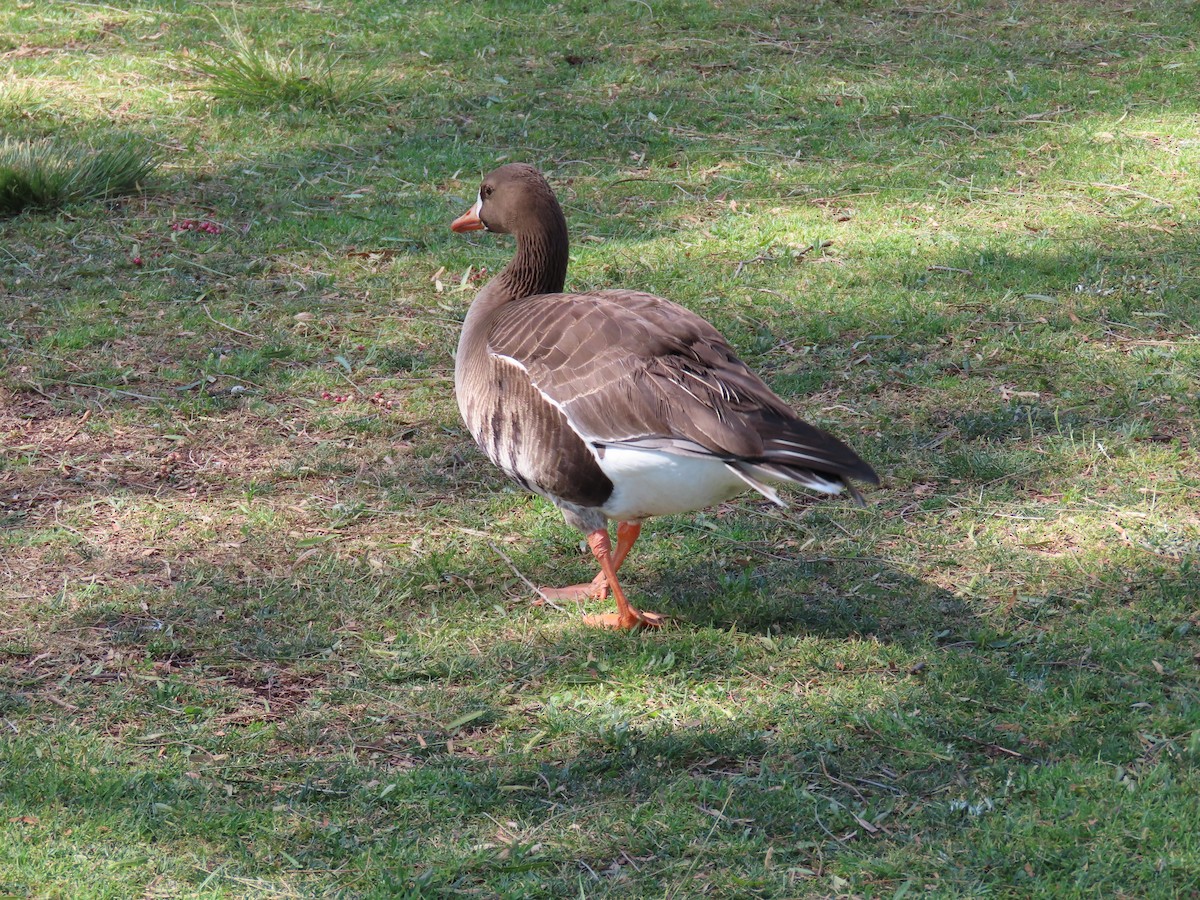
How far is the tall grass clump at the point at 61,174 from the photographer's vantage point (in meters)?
6.65

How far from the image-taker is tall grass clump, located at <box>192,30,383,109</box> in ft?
26.2

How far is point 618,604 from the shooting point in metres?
3.88

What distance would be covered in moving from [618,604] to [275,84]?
5.40 meters

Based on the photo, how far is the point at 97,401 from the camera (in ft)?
17.2

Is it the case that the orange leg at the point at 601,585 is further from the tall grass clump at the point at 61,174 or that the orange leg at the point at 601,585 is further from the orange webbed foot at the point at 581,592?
the tall grass clump at the point at 61,174

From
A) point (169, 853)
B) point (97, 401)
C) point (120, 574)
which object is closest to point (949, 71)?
point (97, 401)

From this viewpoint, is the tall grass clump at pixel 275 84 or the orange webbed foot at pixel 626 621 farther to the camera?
the tall grass clump at pixel 275 84

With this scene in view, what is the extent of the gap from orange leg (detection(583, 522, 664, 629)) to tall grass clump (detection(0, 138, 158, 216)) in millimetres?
4286

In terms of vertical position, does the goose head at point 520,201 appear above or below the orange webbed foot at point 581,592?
above

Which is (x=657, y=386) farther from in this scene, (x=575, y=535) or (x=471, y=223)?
(x=471, y=223)

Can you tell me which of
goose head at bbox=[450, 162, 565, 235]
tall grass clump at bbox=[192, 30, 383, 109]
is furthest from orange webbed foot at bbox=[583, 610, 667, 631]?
tall grass clump at bbox=[192, 30, 383, 109]

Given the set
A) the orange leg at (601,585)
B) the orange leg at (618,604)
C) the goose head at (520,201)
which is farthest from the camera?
the goose head at (520,201)

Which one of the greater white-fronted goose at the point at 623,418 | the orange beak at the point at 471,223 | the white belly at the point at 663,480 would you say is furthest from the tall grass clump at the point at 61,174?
the white belly at the point at 663,480

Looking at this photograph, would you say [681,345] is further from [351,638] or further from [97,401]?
[97,401]
